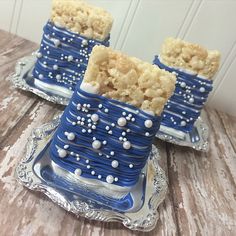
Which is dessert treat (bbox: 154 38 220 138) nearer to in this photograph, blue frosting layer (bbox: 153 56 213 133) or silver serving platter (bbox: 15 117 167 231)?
blue frosting layer (bbox: 153 56 213 133)

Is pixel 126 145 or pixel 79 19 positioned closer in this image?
pixel 126 145

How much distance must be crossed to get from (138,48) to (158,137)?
39cm

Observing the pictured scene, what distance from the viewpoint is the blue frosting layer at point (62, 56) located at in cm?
71

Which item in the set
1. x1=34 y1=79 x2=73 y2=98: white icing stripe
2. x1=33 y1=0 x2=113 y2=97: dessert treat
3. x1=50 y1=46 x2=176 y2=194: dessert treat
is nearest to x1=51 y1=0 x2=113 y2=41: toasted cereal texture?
x1=33 y1=0 x2=113 y2=97: dessert treat

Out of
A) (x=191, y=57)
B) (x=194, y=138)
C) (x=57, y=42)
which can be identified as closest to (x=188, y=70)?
(x=191, y=57)

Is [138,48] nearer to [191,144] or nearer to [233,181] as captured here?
[191,144]

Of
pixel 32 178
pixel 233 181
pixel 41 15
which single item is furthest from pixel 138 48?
pixel 32 178

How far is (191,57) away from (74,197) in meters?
0.40

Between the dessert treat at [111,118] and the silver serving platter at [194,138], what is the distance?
0.76 ft

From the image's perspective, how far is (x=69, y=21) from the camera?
704mm

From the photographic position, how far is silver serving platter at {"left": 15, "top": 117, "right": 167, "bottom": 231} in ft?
1.56

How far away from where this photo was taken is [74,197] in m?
0.49

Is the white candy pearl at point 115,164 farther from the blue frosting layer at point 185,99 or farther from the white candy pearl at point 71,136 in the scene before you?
the blue frosting layer at point 185,99

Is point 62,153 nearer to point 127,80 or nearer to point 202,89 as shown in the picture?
point 127,80
